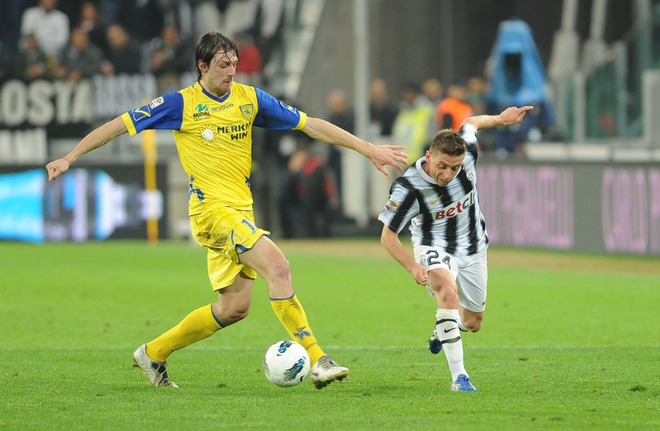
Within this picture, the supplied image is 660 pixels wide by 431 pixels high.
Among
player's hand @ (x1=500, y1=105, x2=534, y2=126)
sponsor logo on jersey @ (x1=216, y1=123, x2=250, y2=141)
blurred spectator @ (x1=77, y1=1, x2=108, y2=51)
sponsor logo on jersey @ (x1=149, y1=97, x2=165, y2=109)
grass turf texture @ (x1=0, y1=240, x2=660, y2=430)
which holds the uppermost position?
blurred spectator @ (x1=77, y1=1, x2=108, y2=51)

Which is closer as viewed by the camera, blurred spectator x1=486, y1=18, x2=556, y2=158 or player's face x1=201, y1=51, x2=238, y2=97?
player's face x1=201, y1=51, x2=238, y2=97

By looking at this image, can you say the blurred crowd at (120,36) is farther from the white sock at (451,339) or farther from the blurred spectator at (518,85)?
the white sock at (451,339)

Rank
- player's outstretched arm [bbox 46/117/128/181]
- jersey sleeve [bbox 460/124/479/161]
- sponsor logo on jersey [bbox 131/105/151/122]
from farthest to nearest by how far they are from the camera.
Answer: jersey sleeve [bbox 460/124/479/161] → sponsor logo on jersey [bbox 131/105/151/122] → player's outstretched arm [bbox 46/117/128/181]

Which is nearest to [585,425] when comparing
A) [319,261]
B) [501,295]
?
[501,295]

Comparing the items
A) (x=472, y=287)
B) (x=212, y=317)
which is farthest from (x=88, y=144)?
(x=472, y=287)

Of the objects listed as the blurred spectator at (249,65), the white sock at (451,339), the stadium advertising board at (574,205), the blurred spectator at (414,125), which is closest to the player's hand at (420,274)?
the white sock at (451,339)

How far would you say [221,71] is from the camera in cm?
716

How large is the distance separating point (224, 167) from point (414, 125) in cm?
1287

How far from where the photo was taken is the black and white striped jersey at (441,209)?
24.4ft

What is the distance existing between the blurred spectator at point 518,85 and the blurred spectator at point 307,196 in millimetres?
3173

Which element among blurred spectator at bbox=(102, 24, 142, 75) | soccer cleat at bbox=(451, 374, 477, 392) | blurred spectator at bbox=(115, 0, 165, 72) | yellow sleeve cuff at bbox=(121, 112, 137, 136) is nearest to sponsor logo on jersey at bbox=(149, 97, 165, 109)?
yellow sleeve cuff at bbox=(121, 112, 137, 136)

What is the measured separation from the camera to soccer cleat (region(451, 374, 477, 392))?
23.0ft

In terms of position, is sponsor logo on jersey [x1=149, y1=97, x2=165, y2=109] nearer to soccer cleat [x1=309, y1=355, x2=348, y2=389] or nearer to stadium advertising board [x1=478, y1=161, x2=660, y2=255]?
soccer cleat [x1=309, y1=355, x2=348, y2=389]

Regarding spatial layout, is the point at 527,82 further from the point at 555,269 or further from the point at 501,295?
the point at 501,295
